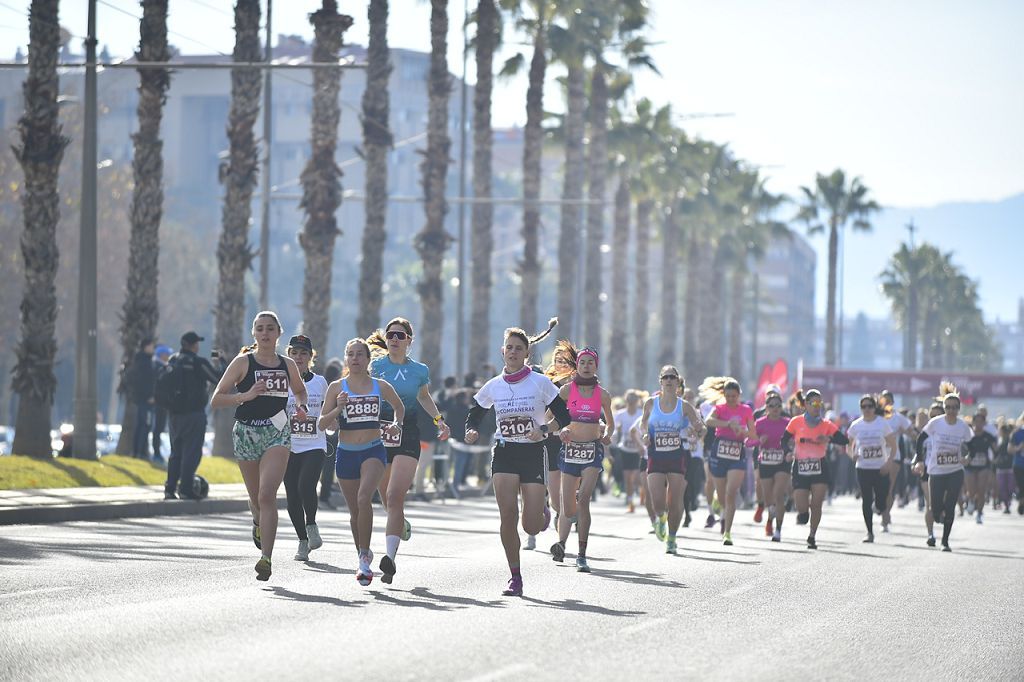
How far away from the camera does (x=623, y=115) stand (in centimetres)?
6588

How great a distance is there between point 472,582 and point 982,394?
86.1 m

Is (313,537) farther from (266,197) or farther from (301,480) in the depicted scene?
(266,197)

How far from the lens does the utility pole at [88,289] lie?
2633cm

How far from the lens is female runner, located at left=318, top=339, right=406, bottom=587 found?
1402 centimetres

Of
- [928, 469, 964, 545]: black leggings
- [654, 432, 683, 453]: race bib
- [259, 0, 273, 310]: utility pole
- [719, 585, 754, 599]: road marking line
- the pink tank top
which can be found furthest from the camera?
[259, 0, 273, 310]: utility pole

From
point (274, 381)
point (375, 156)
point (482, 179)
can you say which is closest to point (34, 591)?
point (274, 381)

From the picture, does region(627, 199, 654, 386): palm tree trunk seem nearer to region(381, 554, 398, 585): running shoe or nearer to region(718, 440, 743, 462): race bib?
region(718, 440, 743, 462): race bib

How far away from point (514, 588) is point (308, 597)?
63.8 inches

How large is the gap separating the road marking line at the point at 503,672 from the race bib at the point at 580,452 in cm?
764

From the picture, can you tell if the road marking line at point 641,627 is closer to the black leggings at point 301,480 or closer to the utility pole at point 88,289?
the black leggings at point 301,480

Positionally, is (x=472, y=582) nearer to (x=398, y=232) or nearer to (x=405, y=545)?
(x=405, y=545)

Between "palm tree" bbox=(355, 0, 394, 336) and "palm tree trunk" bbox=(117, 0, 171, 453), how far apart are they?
7814mm

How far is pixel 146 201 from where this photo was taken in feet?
102

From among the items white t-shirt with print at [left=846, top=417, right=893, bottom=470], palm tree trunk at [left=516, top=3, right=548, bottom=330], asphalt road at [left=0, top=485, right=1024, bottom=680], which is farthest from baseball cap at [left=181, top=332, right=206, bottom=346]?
palm tree trunk at [left=516, top=3, right=548, bottom=330]
